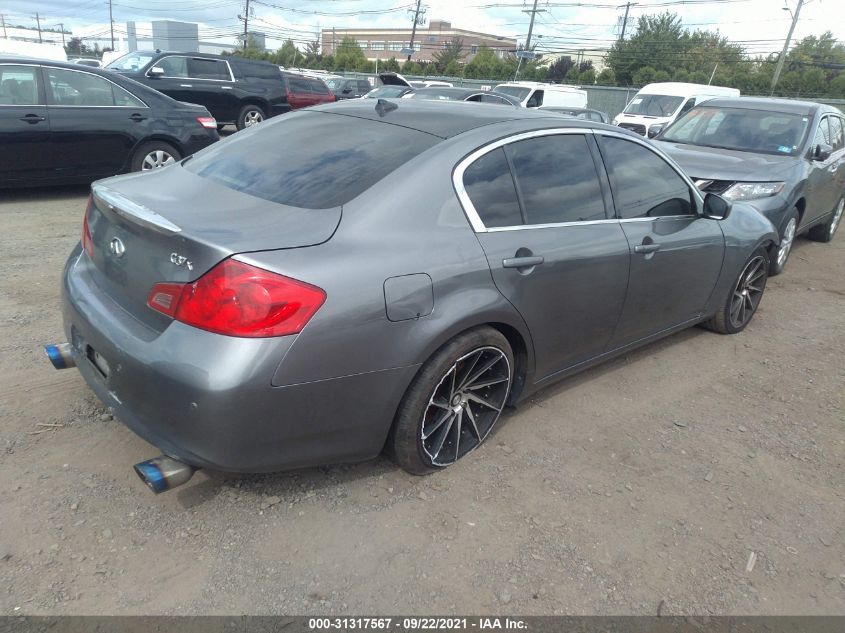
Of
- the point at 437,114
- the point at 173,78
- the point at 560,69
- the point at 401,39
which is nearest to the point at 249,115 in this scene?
the point at 173,78

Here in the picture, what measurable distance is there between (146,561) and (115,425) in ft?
3.09

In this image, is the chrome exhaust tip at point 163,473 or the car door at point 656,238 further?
the car door at point 656,238

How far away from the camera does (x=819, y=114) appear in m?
7.39

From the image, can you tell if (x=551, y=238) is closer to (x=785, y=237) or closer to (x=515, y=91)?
(x=785, y=237)

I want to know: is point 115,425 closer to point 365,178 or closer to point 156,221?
point 156,221

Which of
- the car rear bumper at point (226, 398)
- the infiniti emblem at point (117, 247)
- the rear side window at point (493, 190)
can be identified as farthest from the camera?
the rear side window at point (493, 190)

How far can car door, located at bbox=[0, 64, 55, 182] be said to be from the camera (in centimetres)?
657

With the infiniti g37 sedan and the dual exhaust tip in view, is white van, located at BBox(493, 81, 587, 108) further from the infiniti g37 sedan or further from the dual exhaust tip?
the dual exhaust tip

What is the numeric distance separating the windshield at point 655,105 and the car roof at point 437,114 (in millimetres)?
16720

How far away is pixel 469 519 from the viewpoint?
270cm

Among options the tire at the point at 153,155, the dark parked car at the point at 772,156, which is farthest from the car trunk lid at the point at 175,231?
the tire at the point at 153,155

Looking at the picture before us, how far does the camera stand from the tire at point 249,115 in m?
14.6

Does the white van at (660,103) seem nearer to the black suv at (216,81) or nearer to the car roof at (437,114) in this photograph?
the black suv at (216,81)

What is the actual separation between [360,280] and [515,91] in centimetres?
1850
